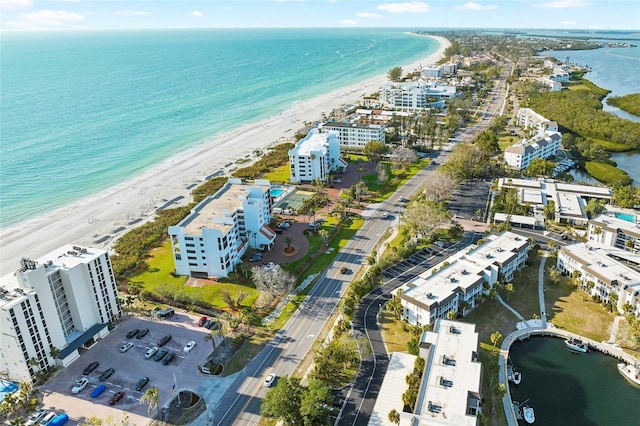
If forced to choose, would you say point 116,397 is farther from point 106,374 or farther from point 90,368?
point 90,368

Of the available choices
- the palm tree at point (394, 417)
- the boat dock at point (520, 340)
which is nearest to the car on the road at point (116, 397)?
the palm tree at point (394, 417)

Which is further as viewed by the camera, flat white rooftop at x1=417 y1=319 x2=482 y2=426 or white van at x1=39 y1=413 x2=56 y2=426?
white van at x1=39 y1=413 x2=56 y2=426

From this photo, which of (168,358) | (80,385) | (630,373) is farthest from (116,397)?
(630,373)

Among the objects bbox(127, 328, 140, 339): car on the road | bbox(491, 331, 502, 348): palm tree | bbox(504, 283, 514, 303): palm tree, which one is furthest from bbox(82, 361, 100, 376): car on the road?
bbox(504, 283, 514, 303): palm tree

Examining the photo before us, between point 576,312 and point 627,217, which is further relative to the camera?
point 627,217

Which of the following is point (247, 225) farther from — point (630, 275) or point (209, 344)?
point (630, 275)

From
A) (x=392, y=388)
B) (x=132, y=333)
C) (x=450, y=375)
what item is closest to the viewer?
(x=450, y=375)

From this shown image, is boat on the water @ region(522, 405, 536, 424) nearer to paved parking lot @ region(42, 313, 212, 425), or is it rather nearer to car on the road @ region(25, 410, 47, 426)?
paved parking lot @ region(42, 313, 212, 425)
